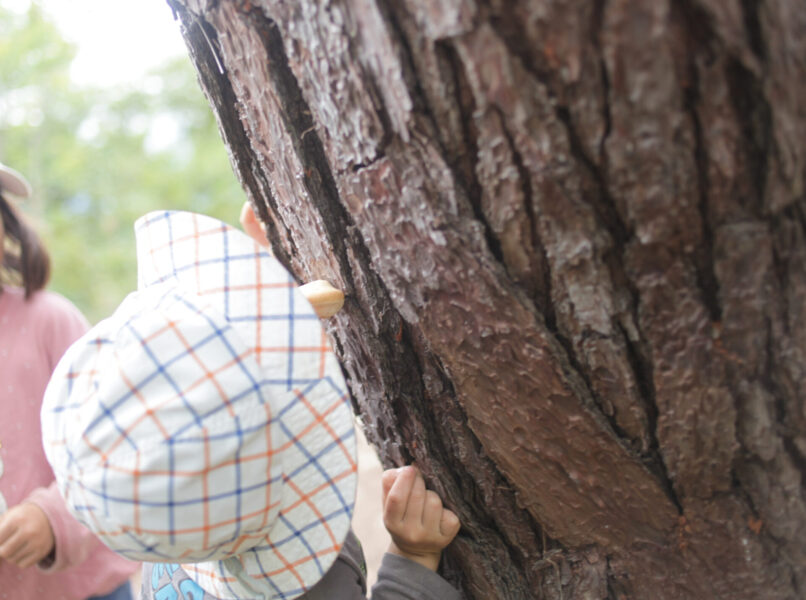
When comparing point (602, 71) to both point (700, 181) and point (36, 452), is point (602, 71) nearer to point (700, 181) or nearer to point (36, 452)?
point (700, 181)

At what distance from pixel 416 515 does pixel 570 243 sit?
561mm

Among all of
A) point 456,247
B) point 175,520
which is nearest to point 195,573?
point 175,520

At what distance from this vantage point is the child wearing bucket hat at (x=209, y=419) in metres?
0.76

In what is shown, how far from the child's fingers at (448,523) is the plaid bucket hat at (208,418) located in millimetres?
218

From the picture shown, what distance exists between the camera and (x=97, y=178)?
307 inches

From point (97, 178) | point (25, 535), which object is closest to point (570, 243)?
point (25, 535)

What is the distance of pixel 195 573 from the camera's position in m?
1.06

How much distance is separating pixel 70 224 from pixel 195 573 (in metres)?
7.97

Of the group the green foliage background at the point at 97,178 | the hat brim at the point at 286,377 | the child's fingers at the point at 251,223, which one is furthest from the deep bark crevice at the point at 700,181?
the green foliage background at the point at 97,178

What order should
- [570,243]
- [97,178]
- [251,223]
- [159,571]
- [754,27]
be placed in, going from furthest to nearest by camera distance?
[97,178]
[251,223]
[159,571]
[570,243]
[754,27]

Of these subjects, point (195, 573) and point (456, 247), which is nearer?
point (456, 247)

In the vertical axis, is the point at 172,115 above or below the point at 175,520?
above

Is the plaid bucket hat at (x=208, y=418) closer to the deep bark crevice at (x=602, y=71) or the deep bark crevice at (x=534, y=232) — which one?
the deep bark crevice at (x=534, y=232)

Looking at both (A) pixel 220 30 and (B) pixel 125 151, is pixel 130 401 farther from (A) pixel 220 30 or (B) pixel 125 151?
(B) pixel 125 151
